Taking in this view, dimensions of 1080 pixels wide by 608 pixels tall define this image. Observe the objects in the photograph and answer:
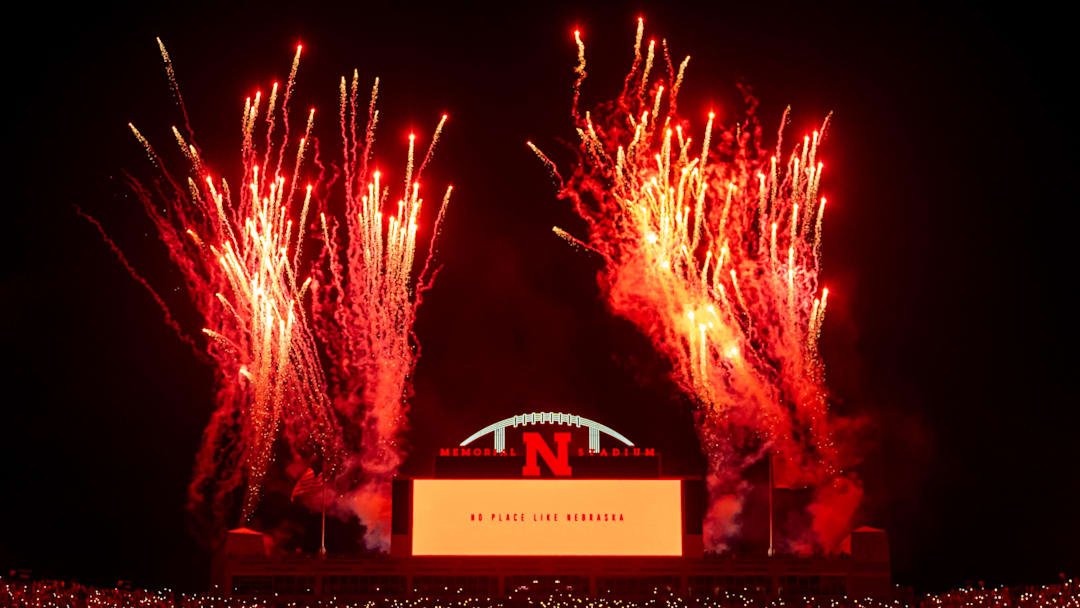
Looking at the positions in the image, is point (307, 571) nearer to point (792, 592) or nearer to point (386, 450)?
point (386, 450)

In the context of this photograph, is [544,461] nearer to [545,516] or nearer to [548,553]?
[545,516]

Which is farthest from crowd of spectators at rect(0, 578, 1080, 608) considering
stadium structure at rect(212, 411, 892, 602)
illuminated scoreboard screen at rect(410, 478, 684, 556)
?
illuminated scoreboard screen at rect(410, 478, 684, 556)

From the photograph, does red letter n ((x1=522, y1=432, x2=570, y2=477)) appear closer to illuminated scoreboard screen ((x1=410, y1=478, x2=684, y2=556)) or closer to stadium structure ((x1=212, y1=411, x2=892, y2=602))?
stadium structure ((x1=212, y1=411, x2=892, y2=602))

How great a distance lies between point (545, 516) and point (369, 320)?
9063 mm

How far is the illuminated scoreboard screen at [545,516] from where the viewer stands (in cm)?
3853

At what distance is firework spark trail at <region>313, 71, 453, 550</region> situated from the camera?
38.8 meters

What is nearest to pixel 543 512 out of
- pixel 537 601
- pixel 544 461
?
pixel 544 461

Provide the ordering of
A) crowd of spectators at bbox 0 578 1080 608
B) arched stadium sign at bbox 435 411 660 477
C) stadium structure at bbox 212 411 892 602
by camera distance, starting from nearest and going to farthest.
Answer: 1. crowd of spectators at bbox 0 578 1080 608
2. stadium structure at bbox 212 411 892 602
3. arched stadium sign at bbox 435 411 660 477

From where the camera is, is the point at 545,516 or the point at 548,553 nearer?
the point at 548,553

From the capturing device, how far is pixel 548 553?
38469 mm

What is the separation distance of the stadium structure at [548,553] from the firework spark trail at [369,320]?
5652mm

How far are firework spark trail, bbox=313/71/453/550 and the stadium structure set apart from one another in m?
5.65

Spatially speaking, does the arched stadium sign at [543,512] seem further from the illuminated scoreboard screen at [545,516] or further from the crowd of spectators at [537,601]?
the crowd of spectators at [537,601]

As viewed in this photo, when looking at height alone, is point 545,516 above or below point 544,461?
below
